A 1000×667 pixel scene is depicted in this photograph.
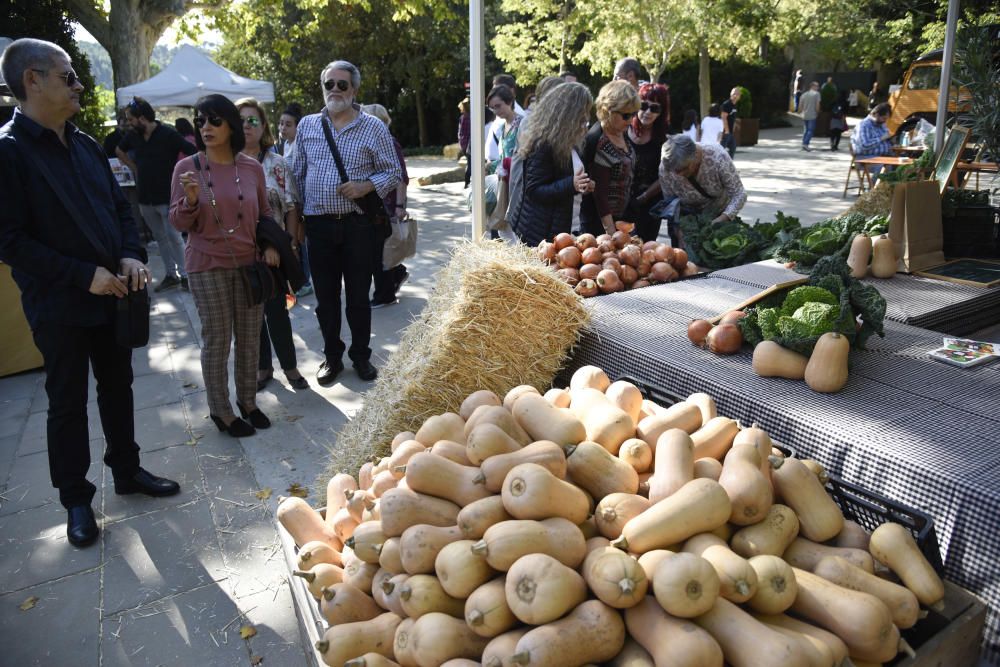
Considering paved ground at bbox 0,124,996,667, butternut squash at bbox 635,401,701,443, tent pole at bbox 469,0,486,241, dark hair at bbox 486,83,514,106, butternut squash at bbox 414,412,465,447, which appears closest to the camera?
butternut squash at bbox 635,401,701,443

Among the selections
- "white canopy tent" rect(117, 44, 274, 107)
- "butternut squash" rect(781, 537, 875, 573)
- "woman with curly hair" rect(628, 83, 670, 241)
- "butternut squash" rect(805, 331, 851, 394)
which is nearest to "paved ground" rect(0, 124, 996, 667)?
"butternut squash" rect(781, 537, 875, 573)

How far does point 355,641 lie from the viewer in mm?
1694

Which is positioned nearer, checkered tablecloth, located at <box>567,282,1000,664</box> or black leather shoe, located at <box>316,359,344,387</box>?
checkered tablecloth, located at <box>567,282,1000,664</box>

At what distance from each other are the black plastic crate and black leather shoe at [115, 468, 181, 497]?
10.9 ft

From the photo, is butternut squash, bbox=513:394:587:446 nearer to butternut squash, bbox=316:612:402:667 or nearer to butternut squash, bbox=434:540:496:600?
butternut squash, bbox=434:540:496:600

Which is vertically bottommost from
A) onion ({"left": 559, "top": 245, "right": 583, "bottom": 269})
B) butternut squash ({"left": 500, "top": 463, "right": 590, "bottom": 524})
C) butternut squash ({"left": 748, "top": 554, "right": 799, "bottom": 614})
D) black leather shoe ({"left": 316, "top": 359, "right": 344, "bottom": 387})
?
black leather shoe ({"left": 316, "top": 359, "right": 344, "bottom": 387})

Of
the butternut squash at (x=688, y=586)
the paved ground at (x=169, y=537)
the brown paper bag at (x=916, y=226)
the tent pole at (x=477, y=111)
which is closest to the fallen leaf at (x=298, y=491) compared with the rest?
the paved ground at (x=169, y=537)

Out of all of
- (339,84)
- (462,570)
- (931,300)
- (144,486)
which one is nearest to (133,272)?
(144,486)

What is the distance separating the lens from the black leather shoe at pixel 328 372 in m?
5.15

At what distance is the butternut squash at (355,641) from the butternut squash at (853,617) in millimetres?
1027

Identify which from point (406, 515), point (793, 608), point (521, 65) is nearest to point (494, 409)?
point (406, 515)

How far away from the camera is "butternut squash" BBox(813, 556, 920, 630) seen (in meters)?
1.62

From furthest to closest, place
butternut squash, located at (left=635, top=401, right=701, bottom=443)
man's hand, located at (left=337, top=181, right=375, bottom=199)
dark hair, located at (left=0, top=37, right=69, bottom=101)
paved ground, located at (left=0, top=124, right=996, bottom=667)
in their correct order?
man's hand, located at (left=337, top=181, right=375, bottom=199), dark hair, located at (left=0, top=37, right=69, bottom=101), paved ground, located at (left=0, top=124, right=996, bottom=667), butternut squash, located at (left=635, top=401, right=701, bottom=443)

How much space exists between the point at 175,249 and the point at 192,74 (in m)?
6.56
